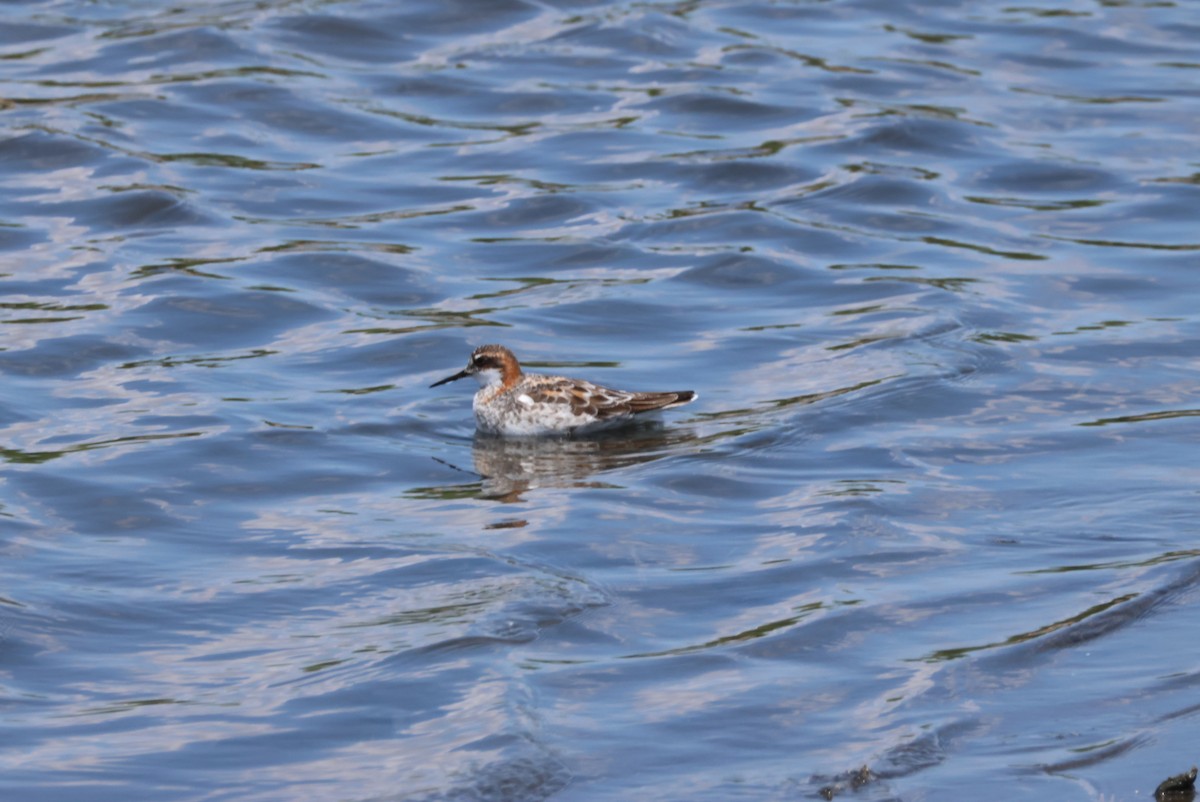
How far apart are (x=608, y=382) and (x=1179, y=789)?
24.0 feet

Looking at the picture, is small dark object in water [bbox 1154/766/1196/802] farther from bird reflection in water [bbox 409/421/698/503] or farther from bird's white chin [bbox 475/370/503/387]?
bird's white chin [bbox 475/370/503/387]

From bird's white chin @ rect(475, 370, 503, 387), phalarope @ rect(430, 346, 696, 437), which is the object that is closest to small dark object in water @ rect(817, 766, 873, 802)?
phalarope @ rect(430, 346, 696, 437)

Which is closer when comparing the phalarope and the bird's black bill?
the phalarope

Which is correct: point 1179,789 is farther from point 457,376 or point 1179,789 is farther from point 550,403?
point 457,376

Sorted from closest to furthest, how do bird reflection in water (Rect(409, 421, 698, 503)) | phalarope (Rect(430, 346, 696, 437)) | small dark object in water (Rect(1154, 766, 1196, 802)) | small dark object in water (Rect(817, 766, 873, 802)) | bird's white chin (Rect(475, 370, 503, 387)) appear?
small dark object in water (Rect(1154, 766, 1196, 802)) < small dark object in water (Rect(817, 766, 873, 802)) < bird reflection in water (Rect(409, 421, 698, 503)) < phalarope (Rect(430, 346, 696, 437)) < bird's white chin (Rect(475, 370, 503, 387))

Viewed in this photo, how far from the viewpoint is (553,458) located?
42.5 ft

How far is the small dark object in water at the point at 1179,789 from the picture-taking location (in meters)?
7.37

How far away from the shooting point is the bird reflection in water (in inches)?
470

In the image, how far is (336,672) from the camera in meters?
8.88

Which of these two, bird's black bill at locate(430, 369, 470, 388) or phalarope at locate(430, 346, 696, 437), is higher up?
bird's black bill at locate(430, 369, 470, 388)

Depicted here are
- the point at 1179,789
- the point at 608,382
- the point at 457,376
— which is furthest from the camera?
the point at 608,382

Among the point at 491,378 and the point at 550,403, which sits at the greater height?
the point at 491,378

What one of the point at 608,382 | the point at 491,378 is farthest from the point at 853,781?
the point at 608,382

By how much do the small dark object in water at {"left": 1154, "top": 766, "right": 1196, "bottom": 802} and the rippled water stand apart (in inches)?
7.6
